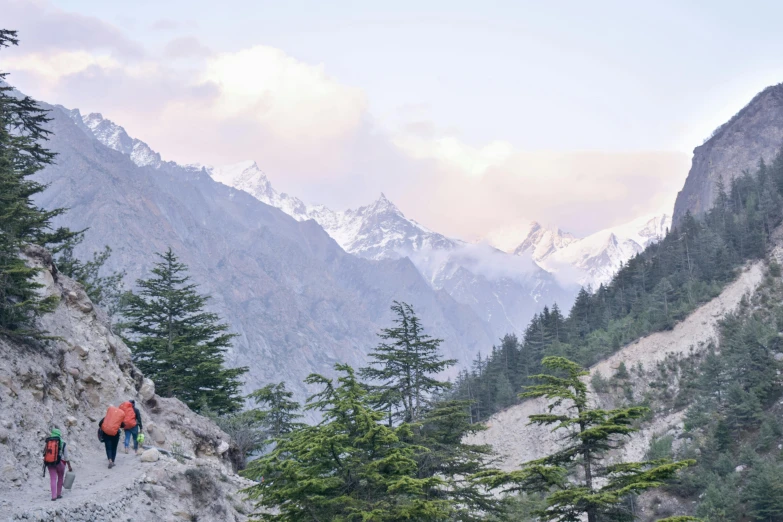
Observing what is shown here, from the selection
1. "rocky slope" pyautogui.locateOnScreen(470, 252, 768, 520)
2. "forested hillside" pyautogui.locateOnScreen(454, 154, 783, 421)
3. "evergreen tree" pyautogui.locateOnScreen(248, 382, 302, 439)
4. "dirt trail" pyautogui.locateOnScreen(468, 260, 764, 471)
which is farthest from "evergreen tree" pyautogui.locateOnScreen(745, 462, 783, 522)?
"forested hillside" pyautogui.locateOnScreen(454, 154, 783, 421)

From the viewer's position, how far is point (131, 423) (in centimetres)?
1711

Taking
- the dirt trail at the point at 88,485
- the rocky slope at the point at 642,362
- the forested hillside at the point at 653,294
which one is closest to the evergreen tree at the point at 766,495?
the rocky slope at the point at 642,362

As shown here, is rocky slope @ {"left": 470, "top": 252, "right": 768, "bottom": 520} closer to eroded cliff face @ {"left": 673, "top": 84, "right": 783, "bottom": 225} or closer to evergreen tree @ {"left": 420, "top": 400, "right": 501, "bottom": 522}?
evergreen tree @ {"left": 420, "top": 400, "right": 501, "bottom": 522}

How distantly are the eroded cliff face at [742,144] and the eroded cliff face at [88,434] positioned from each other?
151016 millimetres

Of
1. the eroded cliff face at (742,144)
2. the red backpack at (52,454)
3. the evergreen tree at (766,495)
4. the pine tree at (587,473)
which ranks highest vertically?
the eroded cliff face at (742,144)

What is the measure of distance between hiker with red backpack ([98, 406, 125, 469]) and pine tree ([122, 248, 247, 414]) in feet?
54.9

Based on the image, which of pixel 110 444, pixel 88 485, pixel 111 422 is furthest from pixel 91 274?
pixel 88 485

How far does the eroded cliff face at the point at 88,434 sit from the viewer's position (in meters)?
13.8

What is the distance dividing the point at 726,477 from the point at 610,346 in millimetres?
33353

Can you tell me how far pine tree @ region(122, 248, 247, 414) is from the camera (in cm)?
3403

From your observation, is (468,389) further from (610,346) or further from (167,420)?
(167,420)

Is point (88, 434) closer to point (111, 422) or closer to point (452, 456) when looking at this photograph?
point (111, 422)

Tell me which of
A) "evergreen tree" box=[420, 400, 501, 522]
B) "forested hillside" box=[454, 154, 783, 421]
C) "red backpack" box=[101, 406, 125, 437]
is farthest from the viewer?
"forested hillside" box=[454, 154, 783, 421]

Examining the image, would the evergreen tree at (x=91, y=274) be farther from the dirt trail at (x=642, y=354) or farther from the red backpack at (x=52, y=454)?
the dirt trail at (x=642, y=354)
